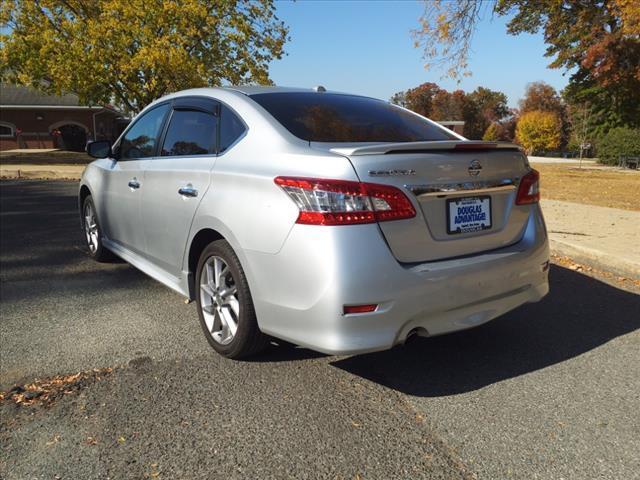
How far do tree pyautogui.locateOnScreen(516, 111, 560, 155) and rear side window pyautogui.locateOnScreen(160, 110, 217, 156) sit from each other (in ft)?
247

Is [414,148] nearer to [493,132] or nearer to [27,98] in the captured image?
[27,98]

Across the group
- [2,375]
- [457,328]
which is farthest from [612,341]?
[2,375]

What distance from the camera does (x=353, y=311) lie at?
2.72 meters

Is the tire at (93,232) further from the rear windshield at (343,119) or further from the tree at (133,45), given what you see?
the tree at (133,45)

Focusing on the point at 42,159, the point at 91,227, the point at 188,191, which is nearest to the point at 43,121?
the point at 42,159

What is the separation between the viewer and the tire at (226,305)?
3.21 m

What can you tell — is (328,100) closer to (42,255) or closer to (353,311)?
(353,311)

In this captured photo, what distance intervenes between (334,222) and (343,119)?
1184 mm

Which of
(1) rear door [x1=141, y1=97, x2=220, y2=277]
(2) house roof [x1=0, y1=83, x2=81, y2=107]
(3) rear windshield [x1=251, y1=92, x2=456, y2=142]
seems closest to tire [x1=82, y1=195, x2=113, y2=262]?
(1) rear door [x1=141, y1=97, x2=220, y2=277]

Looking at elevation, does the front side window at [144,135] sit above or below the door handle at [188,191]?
above

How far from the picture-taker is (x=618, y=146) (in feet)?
120

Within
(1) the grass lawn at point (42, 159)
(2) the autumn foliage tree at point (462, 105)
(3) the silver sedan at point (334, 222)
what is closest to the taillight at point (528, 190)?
(3) the silver sedan at point (334, 222)

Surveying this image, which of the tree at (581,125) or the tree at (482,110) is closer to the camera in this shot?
the tree at (581,125)

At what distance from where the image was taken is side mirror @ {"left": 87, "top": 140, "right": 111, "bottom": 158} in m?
5.26
